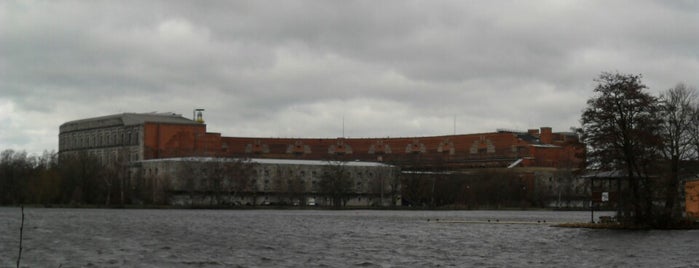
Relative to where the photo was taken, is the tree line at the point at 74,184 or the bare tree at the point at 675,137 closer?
the bare tree at the point at 675,137

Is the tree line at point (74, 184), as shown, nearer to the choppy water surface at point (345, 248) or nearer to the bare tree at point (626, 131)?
the choppy water surface at point (345, 248)

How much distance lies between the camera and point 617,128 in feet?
237

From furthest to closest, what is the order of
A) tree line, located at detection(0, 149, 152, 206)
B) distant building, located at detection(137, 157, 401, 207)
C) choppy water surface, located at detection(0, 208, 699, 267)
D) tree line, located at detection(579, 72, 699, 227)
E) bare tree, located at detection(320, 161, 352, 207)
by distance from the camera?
bare tree, located at detection(320, 161, 352, 207)
distant building, located at detection(137, 157, 401, 207)
tree line, located at detection(0, 149, 152, 206)
tree line, located at detection(579, 72, 699, 227)
choppy water surface, located at detection(0, 208, 699, 267)

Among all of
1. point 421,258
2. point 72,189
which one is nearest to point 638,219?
point 421,258

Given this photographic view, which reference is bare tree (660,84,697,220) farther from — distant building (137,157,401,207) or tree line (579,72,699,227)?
distant building (137,157,401,207)

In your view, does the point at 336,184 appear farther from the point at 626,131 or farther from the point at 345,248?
the point at 345,248

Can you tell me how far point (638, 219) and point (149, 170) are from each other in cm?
12943

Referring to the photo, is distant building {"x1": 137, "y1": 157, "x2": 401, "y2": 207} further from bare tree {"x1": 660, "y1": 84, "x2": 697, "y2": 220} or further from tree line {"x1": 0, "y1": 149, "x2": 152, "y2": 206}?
bare tree {"x1": 660, "y1": 84, "x2": 697, "y2": 220}

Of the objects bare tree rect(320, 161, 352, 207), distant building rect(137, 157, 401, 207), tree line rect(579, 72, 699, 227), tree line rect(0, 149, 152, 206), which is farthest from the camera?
bare tree rect(320, 161, 352, 207)

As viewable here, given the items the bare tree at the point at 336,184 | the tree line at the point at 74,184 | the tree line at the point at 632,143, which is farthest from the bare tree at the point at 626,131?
the bare tree at the point at 336,184

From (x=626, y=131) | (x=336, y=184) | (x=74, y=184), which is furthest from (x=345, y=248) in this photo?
(x=336, y=184)

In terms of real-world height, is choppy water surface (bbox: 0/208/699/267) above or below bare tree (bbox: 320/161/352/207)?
below

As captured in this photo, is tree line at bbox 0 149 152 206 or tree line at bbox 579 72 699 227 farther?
tree line at bbox 0 149 152 206

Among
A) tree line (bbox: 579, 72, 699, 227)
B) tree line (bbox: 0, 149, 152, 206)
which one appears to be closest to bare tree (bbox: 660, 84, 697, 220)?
tree line (bbox: 579, 72, 699, 227)
